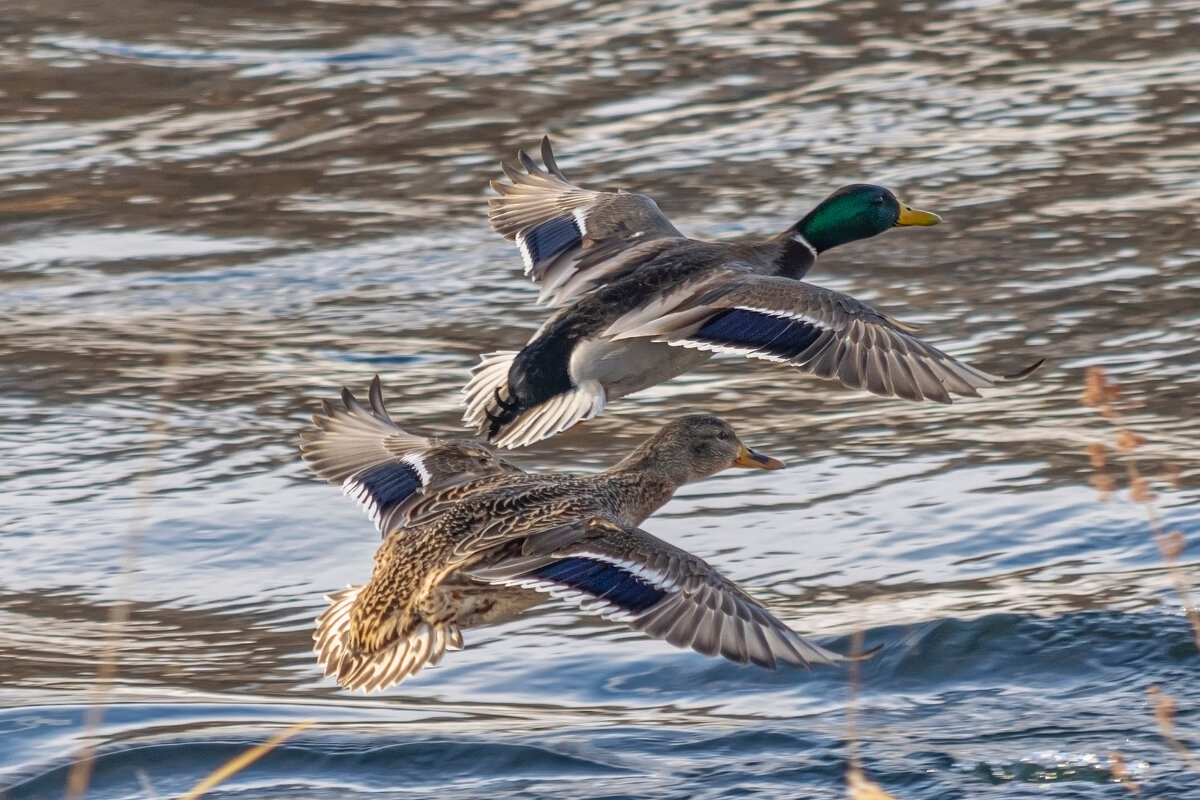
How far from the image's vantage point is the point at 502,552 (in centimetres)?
529

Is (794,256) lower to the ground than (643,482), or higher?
higher

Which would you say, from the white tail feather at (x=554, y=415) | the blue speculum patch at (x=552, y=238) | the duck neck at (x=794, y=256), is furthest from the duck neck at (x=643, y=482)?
the blue speculum patch at (x=552, y=238)

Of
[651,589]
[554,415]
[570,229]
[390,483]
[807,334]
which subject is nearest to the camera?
[651,589]

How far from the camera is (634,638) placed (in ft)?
20.3

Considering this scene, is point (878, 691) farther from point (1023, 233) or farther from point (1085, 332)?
point (1023, 233)

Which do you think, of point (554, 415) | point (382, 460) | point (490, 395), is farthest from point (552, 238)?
point (382, 460)

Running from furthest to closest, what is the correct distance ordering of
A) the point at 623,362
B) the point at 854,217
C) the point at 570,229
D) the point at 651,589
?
the point at 854,217, the point at 570,229, the point at 623,362, the point at 651,589

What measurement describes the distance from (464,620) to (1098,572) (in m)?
2.02

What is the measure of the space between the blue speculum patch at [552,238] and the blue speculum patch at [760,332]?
135 cm

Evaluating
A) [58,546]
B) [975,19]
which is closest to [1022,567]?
[58,546]

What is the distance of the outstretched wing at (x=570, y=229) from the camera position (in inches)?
294

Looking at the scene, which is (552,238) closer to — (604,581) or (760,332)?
(760,332)

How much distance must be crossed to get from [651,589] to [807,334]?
1596 millimetres

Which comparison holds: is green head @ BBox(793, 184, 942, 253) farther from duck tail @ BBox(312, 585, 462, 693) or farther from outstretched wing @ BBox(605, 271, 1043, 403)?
duck tail @ BBox(312, 585, 462, 693)
